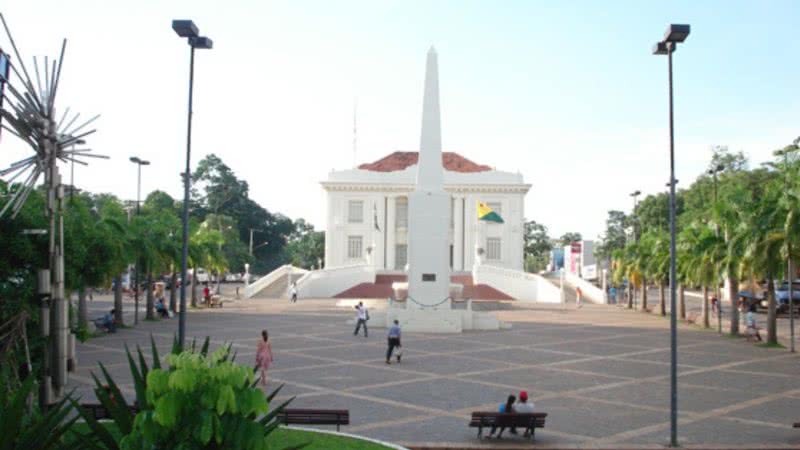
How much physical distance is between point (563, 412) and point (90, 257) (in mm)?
12642

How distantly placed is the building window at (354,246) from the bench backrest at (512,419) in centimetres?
6014

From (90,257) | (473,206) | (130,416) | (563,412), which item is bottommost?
(563,412)

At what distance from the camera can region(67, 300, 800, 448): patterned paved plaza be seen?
43.6 ft

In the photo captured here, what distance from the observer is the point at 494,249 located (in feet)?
239

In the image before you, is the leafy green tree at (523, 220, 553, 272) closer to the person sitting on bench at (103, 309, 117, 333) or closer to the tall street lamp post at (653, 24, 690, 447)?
the person sitting on bench at (103, 309, 117, 333)

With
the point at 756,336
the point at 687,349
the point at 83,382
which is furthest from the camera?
the point at 756,336

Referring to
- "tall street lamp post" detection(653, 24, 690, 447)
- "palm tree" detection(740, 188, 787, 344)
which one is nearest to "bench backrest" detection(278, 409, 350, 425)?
"tall street lamp post" detection(653, 24, 690, 447)

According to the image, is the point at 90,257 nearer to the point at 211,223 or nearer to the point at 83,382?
the point at 83,382

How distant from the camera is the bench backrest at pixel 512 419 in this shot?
Result: 12.5 metres

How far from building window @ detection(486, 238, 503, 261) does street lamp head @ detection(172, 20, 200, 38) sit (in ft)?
196

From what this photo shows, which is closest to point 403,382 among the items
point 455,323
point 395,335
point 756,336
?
point 395,335

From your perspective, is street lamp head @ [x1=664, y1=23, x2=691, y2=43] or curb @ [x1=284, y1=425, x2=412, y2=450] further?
street lamp head @ [x1=664, y1=23, x2=691, y2=43]

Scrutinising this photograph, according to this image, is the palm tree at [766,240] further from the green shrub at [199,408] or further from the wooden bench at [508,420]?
the green shrub at [199,408]

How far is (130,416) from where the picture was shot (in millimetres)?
6680
